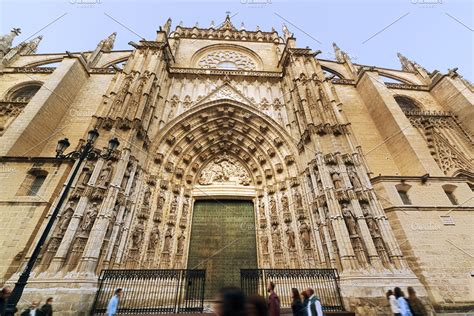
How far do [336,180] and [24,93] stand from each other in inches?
738

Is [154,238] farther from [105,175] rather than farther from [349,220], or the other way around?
[349,220]

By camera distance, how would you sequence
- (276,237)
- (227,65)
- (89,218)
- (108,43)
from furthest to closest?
(108,43)
(227,65)
(276,237)
(89,218)

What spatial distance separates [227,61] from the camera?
16375mm

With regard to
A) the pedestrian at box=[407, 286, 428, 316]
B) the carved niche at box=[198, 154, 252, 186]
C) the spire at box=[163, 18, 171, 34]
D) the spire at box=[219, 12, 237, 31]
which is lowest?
the pedestrian at box=[407, 286, 428, 316]

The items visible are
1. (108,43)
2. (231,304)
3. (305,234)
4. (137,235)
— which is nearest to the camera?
(231,304)

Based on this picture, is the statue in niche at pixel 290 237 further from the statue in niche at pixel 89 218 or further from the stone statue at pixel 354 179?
the statue in niche at pixel 89 218

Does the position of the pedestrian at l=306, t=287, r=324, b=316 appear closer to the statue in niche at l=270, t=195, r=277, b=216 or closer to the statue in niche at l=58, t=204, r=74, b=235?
the statue in niche at l=270, t=195, r=277, b=216

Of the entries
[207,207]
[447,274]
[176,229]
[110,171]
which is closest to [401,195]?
[447,274]

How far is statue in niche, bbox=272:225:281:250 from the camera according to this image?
8.84 meters

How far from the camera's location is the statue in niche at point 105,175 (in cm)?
755

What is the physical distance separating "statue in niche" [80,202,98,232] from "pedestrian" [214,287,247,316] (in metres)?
7.17

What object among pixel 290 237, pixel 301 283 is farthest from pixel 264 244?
pixel 301 283

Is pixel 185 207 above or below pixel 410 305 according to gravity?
above

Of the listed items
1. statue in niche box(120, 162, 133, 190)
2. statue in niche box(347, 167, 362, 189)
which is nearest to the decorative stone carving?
statue in niche box(120, 162, 133, 190)
